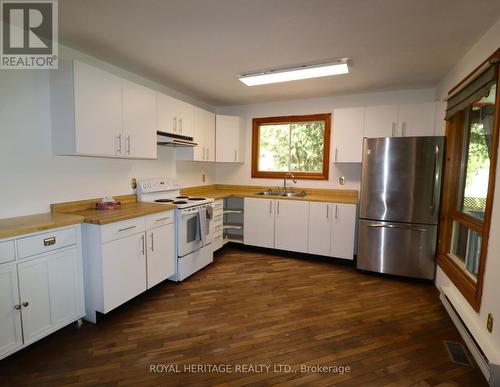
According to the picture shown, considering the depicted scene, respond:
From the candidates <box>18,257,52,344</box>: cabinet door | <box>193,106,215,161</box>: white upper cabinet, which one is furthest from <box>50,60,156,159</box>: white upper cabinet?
<box>193,106,215,161</box>: white upper cabinet

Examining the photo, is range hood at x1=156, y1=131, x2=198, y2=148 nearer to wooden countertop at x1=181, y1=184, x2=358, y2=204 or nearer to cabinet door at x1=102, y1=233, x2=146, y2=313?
wooden countertop at x1=181, y1=184, x2=358, y2=204

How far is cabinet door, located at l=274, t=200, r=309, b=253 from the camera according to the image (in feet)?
11.9

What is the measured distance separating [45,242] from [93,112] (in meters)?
1.14

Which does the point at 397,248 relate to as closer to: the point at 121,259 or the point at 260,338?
the point at 260,338

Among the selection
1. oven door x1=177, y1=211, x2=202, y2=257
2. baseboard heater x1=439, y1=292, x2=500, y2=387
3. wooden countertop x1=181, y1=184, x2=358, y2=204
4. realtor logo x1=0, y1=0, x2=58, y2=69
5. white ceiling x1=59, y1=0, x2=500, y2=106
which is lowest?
baseboard heater x1=439, y1=292, x2=500, y2=387

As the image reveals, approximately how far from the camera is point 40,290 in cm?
181

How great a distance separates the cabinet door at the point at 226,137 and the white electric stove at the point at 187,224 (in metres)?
1.07

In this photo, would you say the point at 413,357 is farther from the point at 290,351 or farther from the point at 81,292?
the point at 81,292

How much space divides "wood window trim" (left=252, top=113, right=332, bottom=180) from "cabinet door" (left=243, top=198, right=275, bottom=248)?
71 centimetres

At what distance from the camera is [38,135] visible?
2.17m

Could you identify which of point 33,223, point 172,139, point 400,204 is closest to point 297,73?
point 172,139

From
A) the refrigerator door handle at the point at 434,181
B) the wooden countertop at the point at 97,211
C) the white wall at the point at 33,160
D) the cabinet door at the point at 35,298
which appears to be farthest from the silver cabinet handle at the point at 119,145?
the refrigerator door handle at the point at 434,181

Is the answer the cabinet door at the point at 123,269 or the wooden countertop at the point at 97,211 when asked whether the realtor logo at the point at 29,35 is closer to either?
the wooden countertop at the point at 97,211

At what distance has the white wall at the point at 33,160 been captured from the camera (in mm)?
1979
